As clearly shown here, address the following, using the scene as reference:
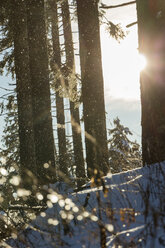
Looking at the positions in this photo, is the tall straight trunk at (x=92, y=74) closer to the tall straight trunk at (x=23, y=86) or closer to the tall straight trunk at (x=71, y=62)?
the tall straight trunk at (x=23, y=86)

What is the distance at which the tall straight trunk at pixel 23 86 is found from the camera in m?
8.48

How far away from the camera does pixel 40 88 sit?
8.00 m

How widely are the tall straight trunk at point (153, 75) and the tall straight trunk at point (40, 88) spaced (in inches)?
159

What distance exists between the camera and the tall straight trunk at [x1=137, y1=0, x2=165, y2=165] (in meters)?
4.00

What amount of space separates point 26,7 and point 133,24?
13.2 feet

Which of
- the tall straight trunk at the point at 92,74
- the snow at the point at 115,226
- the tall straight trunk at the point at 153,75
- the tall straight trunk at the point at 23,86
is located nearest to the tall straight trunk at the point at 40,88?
the tall straight trunk at the point at 23,86

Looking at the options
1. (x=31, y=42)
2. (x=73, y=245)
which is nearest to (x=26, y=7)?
(x=31, y=42)

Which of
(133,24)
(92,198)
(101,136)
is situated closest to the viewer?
(92,198)

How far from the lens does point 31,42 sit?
26.9ft

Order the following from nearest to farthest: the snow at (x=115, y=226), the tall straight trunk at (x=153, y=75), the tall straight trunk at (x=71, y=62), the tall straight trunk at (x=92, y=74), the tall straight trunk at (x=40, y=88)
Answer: the snow at (x=115, y=226) < the tall straight trunk at (x=153, y=75) < the tall straight trunk at (x=92, y=74) < the tall straight trunk at (x=40, y=88) < the tall straight trunk at (x=71, y=62)

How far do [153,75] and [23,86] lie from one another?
5.17 metres

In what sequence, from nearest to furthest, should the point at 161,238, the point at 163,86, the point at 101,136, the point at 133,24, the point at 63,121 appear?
the point at 161,238
the point at 163,86
the point at 133,24
the point at 101,136
the point at 63,121

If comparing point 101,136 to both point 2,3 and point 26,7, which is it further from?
point 2,3

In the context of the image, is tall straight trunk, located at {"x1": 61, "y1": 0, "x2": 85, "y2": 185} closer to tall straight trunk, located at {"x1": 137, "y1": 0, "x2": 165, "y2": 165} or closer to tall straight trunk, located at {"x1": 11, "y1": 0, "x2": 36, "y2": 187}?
tall straight trunk, located at {"x1": 11, "y1": 0, "x2": 36, "y2": 187}
